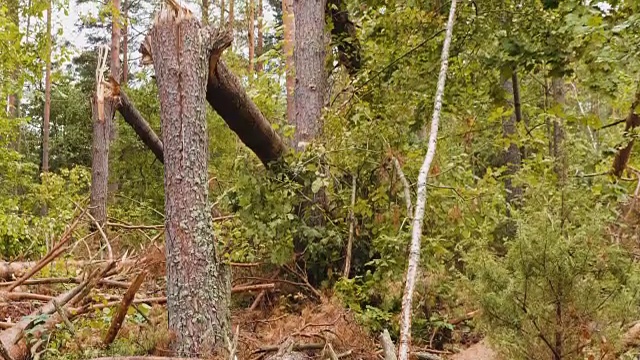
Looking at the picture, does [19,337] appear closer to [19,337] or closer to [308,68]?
[19,337]

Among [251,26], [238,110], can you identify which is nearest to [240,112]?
[238,110]

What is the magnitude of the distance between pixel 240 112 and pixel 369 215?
1.35 m

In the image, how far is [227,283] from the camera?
3527 mm

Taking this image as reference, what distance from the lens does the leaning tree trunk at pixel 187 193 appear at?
129 inches

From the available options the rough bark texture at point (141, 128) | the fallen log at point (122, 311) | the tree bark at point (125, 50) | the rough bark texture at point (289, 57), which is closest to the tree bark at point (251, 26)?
the rough bark texture at point (289, 57)

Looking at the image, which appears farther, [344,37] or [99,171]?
[99,171]

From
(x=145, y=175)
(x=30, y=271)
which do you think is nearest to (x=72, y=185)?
(x=145, y=175)

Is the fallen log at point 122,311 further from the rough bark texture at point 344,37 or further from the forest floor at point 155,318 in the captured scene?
the rough bark texture at point 344,37

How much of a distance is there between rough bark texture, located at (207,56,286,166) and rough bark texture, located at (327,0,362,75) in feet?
4.64

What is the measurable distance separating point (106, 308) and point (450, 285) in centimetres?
273

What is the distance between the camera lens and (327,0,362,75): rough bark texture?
5.69 m

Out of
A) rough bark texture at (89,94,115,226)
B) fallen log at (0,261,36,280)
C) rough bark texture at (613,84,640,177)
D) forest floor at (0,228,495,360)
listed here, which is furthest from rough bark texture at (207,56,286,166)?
rough bark texture at (89,94,115,226)

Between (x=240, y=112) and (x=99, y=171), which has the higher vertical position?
(x=99, y=171)

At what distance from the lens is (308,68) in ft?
A: 17.7
